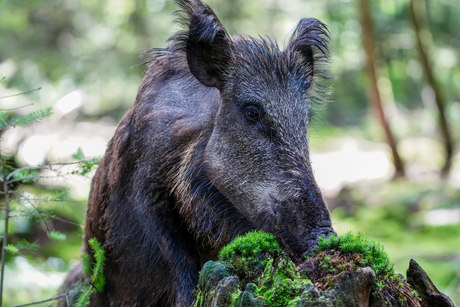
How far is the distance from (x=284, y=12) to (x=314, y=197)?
12.8m

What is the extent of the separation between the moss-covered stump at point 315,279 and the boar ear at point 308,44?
2.13 metres

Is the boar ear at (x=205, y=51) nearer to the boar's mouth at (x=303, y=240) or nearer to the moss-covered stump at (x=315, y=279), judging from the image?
the boar's mouth at (x=303, y=240)

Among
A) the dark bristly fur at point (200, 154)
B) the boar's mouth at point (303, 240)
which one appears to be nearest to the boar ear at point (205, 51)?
the dark bristly fur at point (200, 154)

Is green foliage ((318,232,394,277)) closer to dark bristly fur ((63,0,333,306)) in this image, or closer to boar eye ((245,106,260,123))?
dark bristly fur ((63,0,333,306))

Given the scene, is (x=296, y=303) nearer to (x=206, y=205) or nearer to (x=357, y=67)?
(x=206, y=205)

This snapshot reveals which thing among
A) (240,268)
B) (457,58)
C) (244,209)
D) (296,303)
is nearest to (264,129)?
(244,209)

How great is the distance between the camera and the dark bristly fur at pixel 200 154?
383 cm

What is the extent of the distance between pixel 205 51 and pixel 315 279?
92.3 inches

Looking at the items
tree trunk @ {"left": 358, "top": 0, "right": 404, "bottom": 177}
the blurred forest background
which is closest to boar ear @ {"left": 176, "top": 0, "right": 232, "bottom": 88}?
the blurred forest background

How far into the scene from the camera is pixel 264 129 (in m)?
3.89

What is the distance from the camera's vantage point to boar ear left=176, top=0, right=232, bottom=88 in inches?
167

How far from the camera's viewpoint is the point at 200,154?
4195 millimetres

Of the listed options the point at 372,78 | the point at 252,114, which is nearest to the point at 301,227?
the point at 252,114

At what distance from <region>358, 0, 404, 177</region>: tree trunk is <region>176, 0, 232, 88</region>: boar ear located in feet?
32.2
